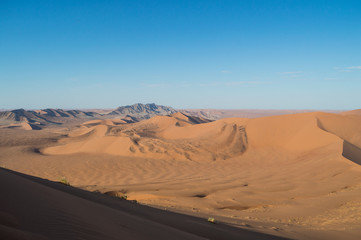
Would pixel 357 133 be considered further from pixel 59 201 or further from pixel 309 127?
pixel 59 201

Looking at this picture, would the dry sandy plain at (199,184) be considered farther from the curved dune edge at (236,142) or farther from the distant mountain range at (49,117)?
the distant mountain range at (49,117)

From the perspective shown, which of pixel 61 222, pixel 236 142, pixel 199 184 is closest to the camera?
pixel 61 222

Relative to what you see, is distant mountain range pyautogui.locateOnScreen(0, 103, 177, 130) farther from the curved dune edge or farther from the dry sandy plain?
the curved dune edge

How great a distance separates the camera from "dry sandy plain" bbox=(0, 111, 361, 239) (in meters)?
3.10

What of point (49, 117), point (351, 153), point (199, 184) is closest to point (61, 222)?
point (199, 184)

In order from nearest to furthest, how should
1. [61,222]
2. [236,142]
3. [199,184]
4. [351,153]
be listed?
[61,222] → [199,184] → [351,153] → [236,142]

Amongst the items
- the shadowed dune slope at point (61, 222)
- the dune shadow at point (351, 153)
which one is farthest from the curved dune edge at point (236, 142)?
the shadowed dune slope at point (61, 222)

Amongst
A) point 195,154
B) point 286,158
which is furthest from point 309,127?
point 195,154

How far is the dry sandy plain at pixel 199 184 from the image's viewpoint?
310cm

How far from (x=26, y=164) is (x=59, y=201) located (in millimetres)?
15868

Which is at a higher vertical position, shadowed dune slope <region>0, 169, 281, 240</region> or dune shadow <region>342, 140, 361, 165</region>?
shadowed dune slope <region>0, 169, 281, 240</region>

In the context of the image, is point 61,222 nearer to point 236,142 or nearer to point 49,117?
point 236,142

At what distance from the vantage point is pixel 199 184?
10602 millimetres

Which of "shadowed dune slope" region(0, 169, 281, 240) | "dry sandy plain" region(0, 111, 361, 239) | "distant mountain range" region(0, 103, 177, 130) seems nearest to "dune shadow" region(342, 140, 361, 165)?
"dry sandy plain" region(0, 111, 361, 239)
